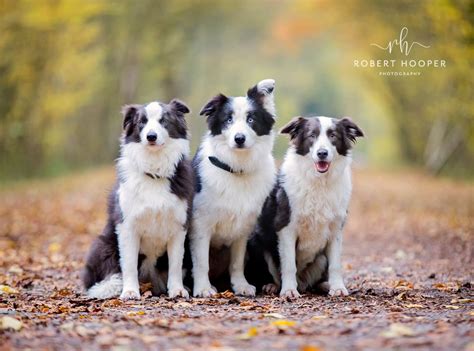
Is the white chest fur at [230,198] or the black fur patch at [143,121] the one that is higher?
the black fur patch at [143,121]

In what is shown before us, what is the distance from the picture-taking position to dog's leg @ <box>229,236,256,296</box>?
690 cm

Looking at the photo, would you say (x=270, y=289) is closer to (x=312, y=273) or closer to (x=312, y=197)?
(x=312, y=273)

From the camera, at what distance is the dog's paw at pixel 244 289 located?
6.86 meters

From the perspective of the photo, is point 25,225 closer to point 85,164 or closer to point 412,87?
point 85,164

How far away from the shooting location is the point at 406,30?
78.6 ft

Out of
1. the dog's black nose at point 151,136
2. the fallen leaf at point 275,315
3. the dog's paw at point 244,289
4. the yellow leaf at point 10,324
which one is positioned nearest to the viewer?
the yellow leaf at point 10,324

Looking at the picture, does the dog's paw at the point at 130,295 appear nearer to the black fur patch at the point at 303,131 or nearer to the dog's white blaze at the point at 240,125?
the dog's white blaze at the point at 240,125

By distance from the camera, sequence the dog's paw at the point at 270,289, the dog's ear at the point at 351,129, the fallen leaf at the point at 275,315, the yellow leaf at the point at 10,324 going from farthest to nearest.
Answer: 1. the dog's paw at the point at 270,289
2. the dog's ear at the point at 351,129
3. the fallen leaf at the point at 275,315
4. the yellow leaf at the point at 10,324

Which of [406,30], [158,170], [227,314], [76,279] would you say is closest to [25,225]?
[76,279]

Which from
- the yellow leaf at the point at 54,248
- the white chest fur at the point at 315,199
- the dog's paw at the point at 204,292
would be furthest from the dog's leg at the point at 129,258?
the yellow leaf at the point at 54,248

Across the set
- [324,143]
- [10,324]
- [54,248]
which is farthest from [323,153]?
[54,248]

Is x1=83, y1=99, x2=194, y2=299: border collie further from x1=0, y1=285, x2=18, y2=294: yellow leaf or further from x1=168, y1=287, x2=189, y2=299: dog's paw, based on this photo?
x1=0, y1=285, x2=18, y2=294: yellow leaf

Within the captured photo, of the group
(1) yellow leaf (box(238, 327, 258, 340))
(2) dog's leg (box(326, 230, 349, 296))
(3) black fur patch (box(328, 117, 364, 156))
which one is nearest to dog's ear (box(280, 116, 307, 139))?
(3) black fur patch (box(328, 117, 364, 156))

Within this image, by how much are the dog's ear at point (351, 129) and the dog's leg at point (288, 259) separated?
41.7 inches
